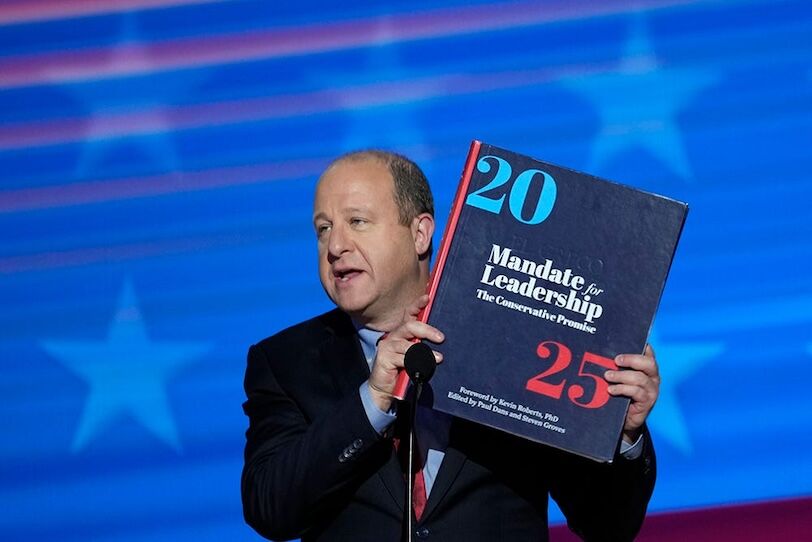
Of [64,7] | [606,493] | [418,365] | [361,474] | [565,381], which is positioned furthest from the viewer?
[64,7]

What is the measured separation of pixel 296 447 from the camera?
2.01m

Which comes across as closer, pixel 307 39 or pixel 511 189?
pixel 511 189

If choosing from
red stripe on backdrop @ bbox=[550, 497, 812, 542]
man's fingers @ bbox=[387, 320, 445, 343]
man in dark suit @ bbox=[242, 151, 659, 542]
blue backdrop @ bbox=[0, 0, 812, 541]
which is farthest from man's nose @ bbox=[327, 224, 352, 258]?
red stripe on backdrop @ bbox=[550, 497, 812, 542]

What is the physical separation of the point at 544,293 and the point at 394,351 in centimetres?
23

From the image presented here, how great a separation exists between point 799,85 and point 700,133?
1.03 feet

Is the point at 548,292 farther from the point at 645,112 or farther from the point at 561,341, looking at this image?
the point at 645,112

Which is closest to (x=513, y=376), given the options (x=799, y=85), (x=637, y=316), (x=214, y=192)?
(x=637, y=316)

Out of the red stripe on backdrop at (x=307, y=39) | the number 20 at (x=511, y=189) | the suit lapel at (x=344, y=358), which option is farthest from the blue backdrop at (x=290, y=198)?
the number 20 at (x=511, y=189)

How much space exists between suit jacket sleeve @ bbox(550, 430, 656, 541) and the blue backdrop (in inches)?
49.5

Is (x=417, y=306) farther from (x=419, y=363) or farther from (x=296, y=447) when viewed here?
(x=296, y=447)

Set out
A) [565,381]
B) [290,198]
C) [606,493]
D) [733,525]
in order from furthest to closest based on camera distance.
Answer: [290,198], [733,525], [606,493], [565,381]

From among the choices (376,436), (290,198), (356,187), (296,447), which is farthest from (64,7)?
(376,436)

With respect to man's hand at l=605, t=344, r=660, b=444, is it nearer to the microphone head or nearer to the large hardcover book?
the large hardcover book

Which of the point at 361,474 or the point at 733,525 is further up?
the point at 733,525
